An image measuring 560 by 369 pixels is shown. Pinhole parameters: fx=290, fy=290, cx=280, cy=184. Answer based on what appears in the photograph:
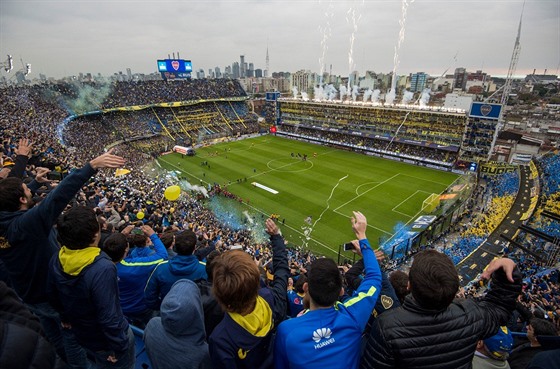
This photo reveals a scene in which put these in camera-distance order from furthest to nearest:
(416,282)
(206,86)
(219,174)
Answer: (206,86) < (219,174) < (416,282)

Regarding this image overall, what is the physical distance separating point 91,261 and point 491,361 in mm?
5113

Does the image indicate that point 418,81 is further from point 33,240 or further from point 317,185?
point 33,240

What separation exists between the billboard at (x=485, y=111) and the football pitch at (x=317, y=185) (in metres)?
9.68

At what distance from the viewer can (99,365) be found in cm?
382

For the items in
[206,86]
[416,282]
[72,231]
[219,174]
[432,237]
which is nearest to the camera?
[416,282]

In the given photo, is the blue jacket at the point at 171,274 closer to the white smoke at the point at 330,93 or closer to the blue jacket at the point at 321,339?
the blue jacket at the point at 321,339

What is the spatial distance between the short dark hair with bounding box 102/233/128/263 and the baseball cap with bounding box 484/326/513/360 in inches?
208

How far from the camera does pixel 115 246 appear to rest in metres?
4.51

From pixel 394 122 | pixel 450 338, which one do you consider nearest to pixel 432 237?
pixel 450 338

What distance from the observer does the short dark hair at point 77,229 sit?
3.26 metres

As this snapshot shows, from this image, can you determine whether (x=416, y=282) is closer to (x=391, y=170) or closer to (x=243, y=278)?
(x=243, y=278)

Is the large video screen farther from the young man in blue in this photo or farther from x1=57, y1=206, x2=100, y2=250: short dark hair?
the young man in blue

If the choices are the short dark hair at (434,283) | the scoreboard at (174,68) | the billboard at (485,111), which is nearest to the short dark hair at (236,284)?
the short dark hair at (434,283)

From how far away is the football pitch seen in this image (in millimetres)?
28375
